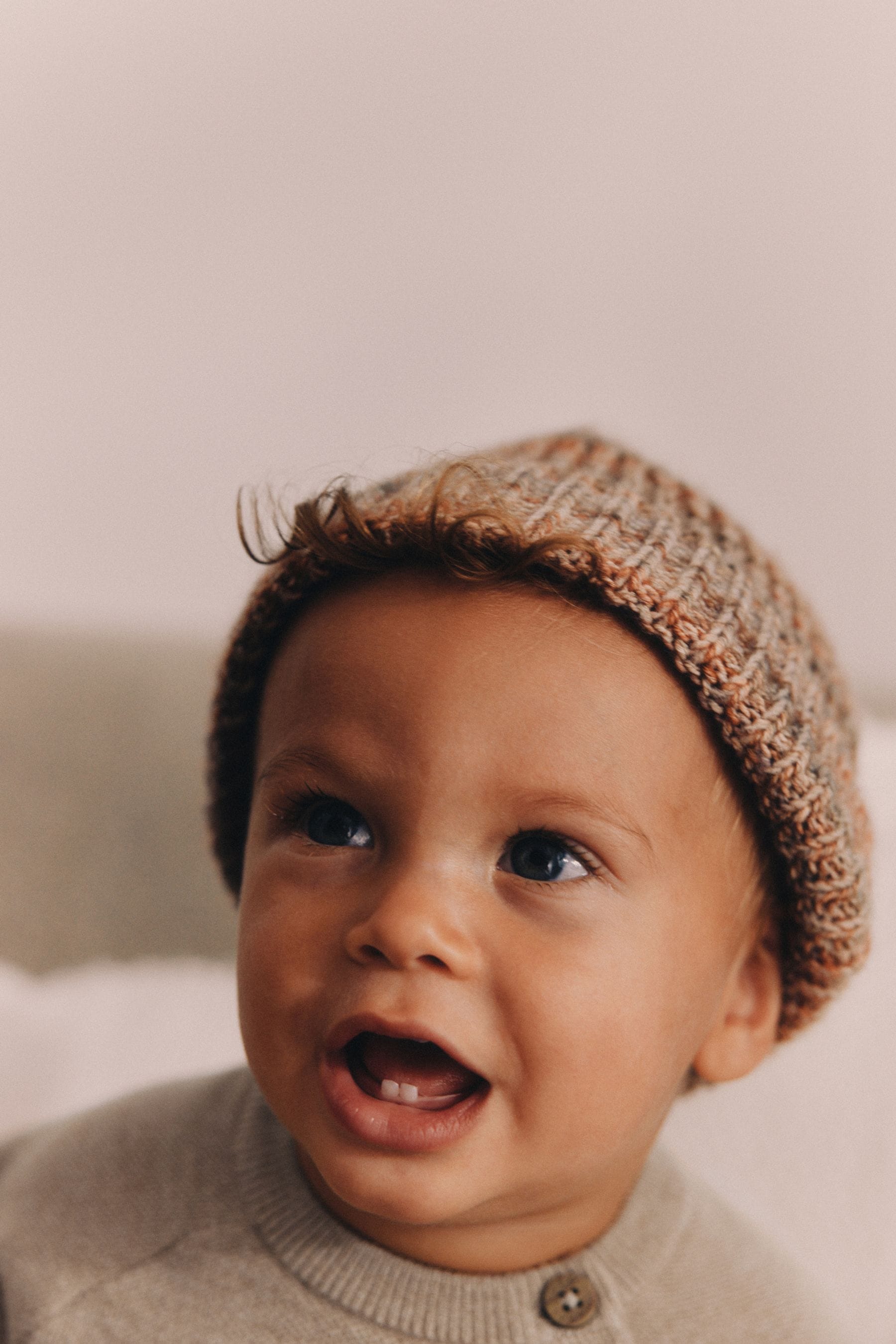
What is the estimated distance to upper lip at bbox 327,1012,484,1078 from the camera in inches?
28.5

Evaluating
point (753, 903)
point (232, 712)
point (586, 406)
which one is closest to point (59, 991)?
point (232, 712)

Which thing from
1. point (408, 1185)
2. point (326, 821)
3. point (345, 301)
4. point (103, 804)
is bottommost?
point (103, 804)

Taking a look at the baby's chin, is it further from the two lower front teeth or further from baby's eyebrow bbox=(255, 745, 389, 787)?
baby's eyebrow bbox=(255, 745, 389, 787)

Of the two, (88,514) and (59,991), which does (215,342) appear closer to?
(88,514)

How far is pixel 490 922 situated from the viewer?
2.48 feet

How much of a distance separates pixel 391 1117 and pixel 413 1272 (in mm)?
192

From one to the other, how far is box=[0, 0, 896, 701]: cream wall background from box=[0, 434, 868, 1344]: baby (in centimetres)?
79

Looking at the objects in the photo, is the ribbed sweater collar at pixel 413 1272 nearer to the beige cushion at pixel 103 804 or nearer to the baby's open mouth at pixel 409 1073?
the baby's open mouth at pixel 409 1073

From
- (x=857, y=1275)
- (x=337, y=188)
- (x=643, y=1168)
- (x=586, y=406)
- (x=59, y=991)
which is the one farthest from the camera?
(x=586, y=406)

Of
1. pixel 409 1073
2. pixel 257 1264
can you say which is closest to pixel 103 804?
pixel 257 1264

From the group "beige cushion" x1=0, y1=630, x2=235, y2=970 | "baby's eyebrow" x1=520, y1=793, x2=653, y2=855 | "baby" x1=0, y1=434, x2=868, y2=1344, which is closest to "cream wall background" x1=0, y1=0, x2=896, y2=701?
"beige cushion" x1=0, y1=630, x2=235, y2=970

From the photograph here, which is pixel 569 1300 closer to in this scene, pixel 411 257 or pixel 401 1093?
pixel 401 1093

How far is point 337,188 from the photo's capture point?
1.73 m

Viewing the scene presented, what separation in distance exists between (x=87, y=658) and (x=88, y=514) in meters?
0.37
